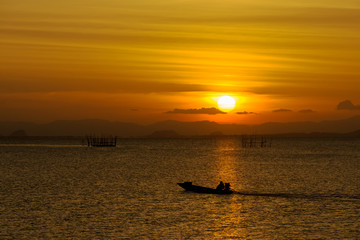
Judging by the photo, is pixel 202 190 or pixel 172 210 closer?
pixel 172 210

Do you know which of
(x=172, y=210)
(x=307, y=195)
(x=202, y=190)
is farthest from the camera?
(x=202, y=190)

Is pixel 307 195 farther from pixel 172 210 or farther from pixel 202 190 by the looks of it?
pixel 172 210

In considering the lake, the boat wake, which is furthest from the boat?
the boat wake

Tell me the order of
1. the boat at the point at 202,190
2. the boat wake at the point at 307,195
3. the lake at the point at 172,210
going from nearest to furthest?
the lake at the point at 172,210, the boat wake at the point at 307,195, the boat at the point at 202,190

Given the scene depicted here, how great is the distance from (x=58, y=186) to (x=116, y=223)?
1310 inches

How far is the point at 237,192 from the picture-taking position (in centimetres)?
6756

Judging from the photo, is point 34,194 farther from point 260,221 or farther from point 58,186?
point 260,221

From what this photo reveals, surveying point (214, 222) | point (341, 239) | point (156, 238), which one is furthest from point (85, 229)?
point (341, 239)

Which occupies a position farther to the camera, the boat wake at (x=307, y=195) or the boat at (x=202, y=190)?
the boat at (x=202, y=190)

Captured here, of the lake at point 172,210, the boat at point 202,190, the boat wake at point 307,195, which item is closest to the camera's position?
the lake at point 172,210

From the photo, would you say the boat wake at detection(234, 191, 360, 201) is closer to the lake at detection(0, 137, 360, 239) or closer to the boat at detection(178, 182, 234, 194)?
the lake at detection(0, 137, 360, 239)

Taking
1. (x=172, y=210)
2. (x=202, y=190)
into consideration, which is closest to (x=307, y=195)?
(x=202, y=190)

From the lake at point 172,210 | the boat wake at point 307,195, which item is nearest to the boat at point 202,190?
the lake at point 172,210

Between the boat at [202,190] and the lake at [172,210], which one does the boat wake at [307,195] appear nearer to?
the lake at [172,210]
